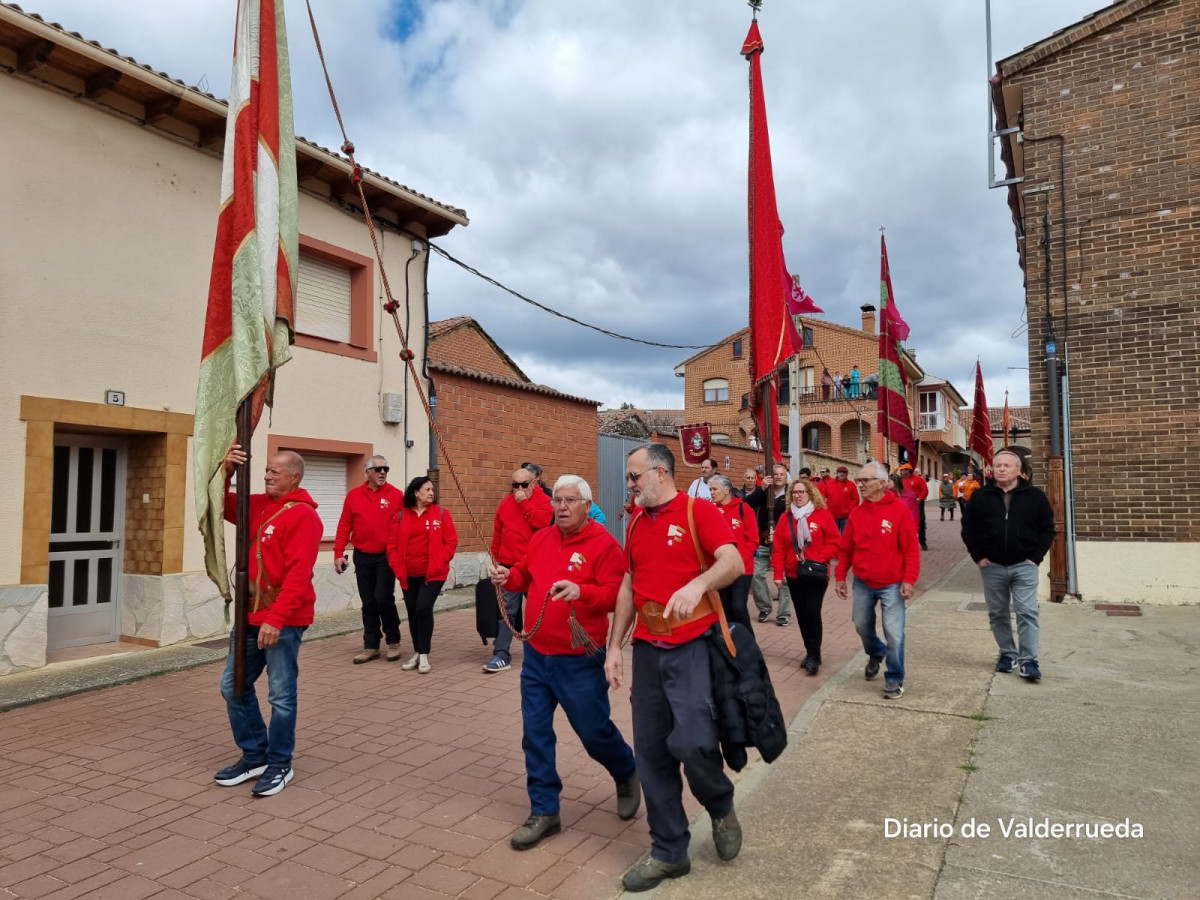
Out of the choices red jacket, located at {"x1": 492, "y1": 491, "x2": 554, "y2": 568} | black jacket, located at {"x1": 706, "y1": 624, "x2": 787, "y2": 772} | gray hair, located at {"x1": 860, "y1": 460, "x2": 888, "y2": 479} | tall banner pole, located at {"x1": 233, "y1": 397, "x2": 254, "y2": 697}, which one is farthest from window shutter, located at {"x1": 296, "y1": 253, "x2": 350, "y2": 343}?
black jacket, located at {"x1": 706, "y1": 624, "x2": 787, "y2": 772}

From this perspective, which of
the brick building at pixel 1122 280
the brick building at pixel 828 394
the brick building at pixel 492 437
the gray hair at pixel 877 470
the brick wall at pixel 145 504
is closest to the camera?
the gray hair at pixel 877 470

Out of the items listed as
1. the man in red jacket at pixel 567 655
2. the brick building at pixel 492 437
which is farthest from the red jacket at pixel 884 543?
the brick building at pixel 492 437

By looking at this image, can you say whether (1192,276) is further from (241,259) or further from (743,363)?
(743,363)

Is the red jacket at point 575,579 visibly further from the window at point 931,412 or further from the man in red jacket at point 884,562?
the window at point 931,412

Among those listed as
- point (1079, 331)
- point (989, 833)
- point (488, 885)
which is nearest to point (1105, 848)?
point (989, 833)

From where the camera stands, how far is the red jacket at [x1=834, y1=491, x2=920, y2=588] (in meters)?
6.05

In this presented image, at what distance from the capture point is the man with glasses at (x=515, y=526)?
6.95 meters

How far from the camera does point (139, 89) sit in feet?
26.5

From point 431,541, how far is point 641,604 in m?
4.11

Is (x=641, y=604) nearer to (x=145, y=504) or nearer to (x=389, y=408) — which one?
(x=145, y=504)

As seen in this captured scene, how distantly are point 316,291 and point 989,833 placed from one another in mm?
9527

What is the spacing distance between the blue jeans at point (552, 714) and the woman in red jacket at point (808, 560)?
3559 mm

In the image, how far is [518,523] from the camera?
23.1 ft

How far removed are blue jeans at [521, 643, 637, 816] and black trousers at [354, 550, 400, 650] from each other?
412 centimetres
